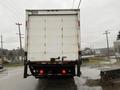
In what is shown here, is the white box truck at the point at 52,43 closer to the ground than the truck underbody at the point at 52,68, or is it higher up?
higher up

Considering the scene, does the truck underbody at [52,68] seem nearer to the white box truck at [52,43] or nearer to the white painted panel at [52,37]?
the white box truck at [52,43]

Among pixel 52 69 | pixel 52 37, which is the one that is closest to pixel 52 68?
pixel 52 69

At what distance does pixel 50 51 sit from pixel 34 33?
1230 mm

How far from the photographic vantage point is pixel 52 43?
1557 cm

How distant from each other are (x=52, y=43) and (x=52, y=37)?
32 cm

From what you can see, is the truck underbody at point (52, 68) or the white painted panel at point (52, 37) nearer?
the truck underbody at point (52, 68)

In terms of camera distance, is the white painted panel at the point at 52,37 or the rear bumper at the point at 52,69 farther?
the white painted panel at the point at 52,37

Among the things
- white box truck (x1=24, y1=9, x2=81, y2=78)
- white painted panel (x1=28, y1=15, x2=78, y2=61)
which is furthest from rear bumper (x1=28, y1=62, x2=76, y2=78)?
white painted panel (x1=28, y1=15, x2=78, y2=61)

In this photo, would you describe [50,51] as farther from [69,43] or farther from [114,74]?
[114,74]

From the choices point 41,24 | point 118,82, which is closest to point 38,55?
point 41,24

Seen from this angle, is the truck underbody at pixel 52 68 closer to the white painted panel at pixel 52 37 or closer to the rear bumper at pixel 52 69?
the rear bumper at pixel 52 69

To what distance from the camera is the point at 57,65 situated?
15250 millimetres

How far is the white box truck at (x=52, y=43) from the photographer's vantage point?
→ 15266 mm

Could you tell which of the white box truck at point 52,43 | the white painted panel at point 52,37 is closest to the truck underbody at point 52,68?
the white box truck at point 52,43
